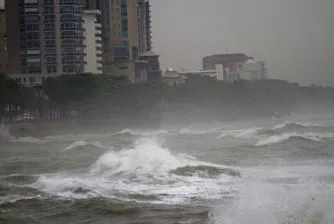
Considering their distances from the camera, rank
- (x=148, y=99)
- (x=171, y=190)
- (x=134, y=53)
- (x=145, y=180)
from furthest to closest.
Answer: (x=134, y=53)
(x=148, y=99)
(x=145, y=180)
(x=171, y=190)

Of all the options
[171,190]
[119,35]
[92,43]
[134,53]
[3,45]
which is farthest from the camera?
[119,35]

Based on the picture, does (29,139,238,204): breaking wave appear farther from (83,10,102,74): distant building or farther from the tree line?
(83,10,102,74): distant building

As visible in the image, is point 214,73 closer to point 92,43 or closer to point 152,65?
point 152,65

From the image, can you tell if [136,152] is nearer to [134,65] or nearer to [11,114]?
[11,114]

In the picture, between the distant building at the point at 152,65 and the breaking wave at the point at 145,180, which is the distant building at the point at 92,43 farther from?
the breaking wave at the point at 145,180

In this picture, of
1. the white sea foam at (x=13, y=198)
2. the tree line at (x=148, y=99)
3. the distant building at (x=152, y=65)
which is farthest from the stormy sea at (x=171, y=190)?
the distant building at (x=152, y=65)

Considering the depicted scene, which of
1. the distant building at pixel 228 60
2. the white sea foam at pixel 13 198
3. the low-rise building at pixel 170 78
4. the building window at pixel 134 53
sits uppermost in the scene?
the building window at pixel 134 53

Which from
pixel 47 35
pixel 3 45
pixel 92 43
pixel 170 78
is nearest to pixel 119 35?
pixel 92 43
